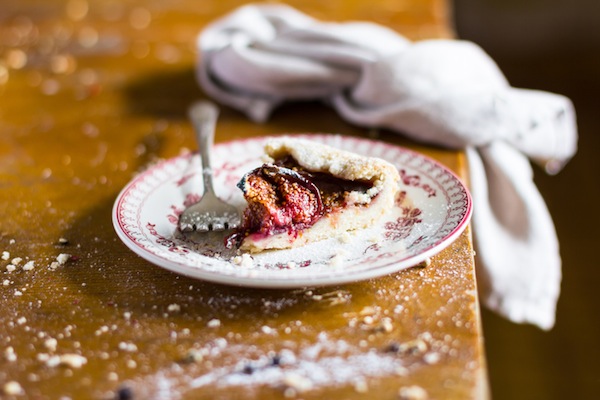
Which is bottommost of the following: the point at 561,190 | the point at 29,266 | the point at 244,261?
the point at 561,190

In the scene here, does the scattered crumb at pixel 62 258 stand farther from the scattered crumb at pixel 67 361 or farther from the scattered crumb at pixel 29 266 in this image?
the scattered crumb at pixel 67 361

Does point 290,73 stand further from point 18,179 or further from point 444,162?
point 18,179

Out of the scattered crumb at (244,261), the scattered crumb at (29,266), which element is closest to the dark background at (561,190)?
the scattered crumb at (244,261)

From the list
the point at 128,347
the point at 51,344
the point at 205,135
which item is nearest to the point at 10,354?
the point at 51,344

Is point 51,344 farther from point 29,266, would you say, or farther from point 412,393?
point 412,393

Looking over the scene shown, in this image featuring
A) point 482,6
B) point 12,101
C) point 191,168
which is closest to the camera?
point 191,168

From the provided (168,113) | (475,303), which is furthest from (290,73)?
(475,303)
